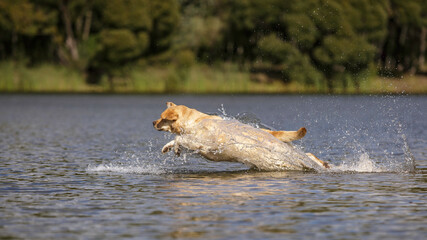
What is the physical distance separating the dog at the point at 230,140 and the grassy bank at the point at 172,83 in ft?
148

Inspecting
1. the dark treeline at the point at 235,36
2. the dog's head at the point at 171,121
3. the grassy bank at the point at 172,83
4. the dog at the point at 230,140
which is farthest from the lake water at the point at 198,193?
the dark treeline at the point at 235,36

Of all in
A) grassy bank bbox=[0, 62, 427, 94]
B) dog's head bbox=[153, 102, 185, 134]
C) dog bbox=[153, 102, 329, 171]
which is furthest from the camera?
grassy bank bbox=[0, 62, 427, 94]

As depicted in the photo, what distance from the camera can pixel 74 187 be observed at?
14.8m

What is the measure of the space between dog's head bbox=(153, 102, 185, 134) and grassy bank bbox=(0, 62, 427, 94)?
149 feet

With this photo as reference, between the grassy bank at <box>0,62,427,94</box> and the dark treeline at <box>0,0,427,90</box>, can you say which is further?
the dark treeline at <box>0,0,427,90</box>

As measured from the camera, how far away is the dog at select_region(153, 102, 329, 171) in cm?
1587

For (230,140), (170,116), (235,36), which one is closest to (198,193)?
(230,140)

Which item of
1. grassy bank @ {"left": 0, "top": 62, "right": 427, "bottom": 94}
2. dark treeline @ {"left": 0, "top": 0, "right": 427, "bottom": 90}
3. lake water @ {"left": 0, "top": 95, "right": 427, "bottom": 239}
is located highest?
dark treeline @ {"left": 0, "top": 0, "right": 427, "bottom": 90}

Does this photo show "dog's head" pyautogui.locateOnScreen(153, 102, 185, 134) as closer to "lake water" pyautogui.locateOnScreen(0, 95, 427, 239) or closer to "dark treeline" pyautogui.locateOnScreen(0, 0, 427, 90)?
"lake water" pyautogui.locateOnScreen(0, 95, 427, 239)

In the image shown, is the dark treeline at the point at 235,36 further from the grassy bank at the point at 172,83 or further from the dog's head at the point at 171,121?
the dog's head at the point at 171,121

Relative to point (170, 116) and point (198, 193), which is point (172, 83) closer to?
point (170, 116)

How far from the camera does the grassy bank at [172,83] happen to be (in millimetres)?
64312

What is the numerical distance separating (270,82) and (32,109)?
26.8 meters

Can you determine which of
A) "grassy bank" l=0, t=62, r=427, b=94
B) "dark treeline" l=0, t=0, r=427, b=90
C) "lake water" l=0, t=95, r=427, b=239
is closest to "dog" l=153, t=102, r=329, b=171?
"lake water" l=0, t=95, r=427, b=239
